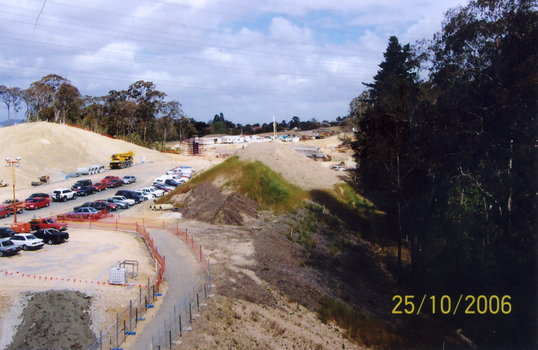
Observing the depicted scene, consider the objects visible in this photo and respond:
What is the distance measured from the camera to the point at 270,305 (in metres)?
20.5

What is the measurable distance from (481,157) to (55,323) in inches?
945

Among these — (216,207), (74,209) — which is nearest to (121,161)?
(74,209)

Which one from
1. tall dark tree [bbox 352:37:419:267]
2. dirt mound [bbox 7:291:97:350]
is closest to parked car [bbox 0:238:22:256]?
dirt mound [bbox 7:291:97:350]

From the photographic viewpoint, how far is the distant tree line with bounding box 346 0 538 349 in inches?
921

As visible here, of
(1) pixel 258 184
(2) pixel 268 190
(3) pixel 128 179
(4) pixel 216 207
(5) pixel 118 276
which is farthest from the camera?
(3) pixel 128 179

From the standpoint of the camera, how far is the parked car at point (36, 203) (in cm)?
4196

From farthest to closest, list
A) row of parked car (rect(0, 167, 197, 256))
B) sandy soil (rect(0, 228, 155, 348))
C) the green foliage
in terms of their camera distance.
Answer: the green foliage, row of parked car (rect(0, 167, 197, 256)), sandy soil (rect(0, 228, 155, 348))

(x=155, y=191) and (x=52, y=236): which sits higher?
(x=155, y=191)

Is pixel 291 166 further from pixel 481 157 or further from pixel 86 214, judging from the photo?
pixel 481 157

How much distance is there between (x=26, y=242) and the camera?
2738cm

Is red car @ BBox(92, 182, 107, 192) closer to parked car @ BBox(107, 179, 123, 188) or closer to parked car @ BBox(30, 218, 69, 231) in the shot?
parked car @ BBox(107, 179, 123, 188)

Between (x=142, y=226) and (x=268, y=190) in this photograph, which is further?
(x=268, y=190)

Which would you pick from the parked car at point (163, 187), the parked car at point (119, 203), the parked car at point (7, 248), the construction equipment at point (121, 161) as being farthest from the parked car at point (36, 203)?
the construction equipment at point (121, 161)

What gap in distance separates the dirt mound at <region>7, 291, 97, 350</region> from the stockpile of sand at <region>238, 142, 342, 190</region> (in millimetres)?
32007
